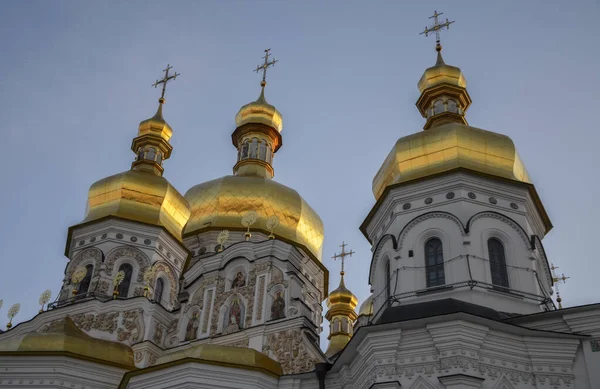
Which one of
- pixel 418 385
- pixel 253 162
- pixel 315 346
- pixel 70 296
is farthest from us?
pixel 253 162

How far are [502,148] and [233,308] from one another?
22.2ft

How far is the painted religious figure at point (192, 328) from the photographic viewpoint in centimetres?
1692

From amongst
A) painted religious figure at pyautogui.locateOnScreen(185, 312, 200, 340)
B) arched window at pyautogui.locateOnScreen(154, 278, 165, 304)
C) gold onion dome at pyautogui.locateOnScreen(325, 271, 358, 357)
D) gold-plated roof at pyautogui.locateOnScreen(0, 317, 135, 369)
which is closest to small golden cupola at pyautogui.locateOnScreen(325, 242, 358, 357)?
gold onion dome at pyautogui.locateOnScreen(325, 271, 358, 357)

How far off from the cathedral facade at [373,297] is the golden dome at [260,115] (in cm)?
521

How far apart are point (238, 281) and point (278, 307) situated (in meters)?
1.39

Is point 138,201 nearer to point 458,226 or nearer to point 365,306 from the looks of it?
point 365,306

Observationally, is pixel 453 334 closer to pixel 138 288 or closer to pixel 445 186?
pixel 445 186

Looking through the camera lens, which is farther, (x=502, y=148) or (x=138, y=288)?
(x=138, y=288)

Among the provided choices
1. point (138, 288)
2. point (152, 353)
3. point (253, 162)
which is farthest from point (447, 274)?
point (253, 162)

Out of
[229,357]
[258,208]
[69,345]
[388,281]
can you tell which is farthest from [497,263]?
[258,208]

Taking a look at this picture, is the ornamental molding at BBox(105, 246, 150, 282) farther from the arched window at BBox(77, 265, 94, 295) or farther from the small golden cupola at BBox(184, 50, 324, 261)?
the small golden cupola at BBox(184, 50, 324, 261)

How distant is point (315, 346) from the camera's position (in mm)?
15164

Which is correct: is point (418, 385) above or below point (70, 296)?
below

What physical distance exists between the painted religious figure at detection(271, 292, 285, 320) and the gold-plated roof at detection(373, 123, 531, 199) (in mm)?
3446
